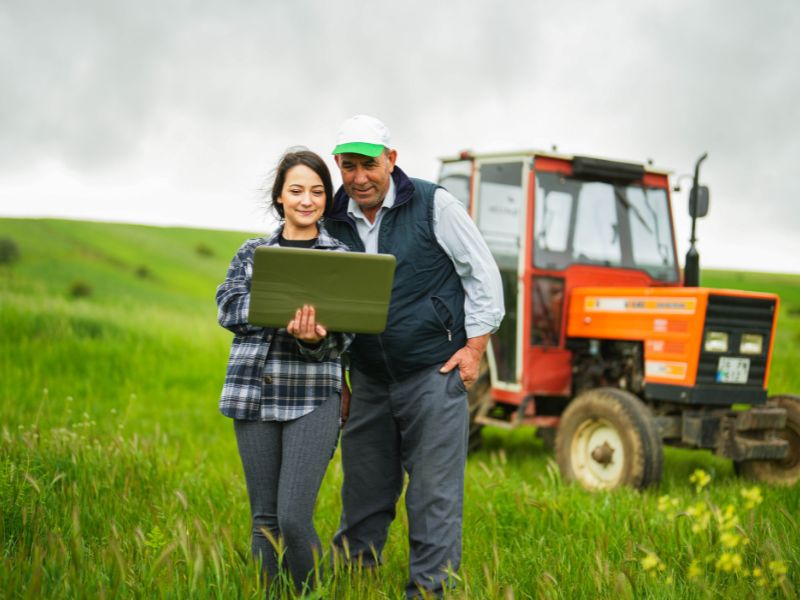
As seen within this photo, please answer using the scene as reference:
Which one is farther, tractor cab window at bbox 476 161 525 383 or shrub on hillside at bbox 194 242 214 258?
shrub on hillside at bbox 194 242 214 258

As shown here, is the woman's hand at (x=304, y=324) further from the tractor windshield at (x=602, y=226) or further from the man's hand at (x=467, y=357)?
the tractor windshield at (x=602, y=226)

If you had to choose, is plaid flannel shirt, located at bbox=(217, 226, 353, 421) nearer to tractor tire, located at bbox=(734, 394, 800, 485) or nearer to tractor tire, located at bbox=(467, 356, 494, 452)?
tractor tire, located at bbox=(467, 356, 494, 452)

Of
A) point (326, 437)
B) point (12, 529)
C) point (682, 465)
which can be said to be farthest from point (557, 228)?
point (12, 529)

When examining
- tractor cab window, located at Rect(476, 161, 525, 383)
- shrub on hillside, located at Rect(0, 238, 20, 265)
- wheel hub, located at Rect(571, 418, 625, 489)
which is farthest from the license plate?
shrub on hillside, located at Rect(0, 238, 20, 265)

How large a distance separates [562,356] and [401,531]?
111 inches

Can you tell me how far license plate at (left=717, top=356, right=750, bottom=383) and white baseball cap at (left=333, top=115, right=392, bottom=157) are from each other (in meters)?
3.84

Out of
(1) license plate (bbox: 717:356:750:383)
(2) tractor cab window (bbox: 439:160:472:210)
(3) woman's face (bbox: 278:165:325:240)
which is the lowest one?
(1) license plate (bbox: 717:356:750:383)

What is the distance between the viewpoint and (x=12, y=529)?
3.89 meters

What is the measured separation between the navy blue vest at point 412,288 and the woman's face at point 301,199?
31cm

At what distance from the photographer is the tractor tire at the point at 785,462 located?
6504 millimetres

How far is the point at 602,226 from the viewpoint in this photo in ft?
23.0

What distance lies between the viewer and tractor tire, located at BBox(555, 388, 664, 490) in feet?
19.3

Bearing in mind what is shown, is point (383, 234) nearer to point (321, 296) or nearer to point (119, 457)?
point (321, 296)

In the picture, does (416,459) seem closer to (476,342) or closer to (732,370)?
(476,342)
